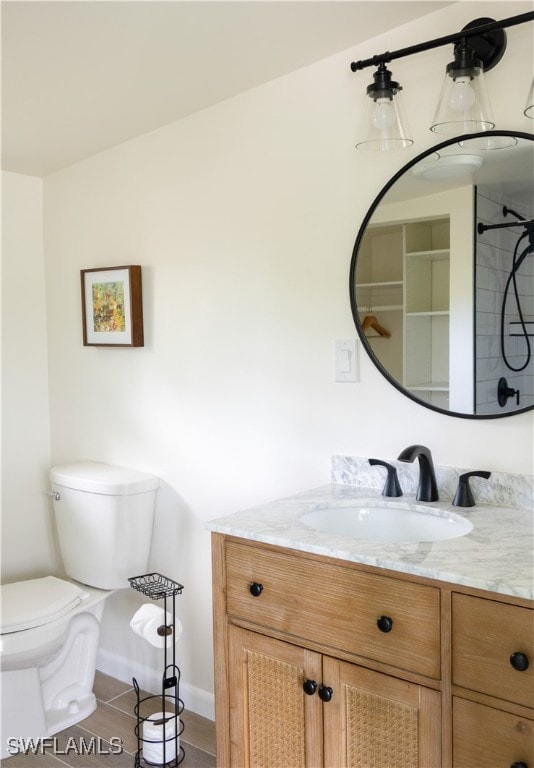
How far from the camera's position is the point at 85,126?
251 cm

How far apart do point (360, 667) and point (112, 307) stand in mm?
1780

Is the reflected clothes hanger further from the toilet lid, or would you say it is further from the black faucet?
the toilet lid

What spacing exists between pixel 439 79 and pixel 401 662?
1.45 m

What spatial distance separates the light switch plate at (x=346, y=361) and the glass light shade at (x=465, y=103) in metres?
0.64

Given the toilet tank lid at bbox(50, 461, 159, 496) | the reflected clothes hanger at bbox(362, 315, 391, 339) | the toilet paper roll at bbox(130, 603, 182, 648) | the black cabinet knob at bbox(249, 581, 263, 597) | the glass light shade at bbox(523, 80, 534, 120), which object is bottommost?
the toilet paper roll at bbox(130, 603, 182, 648)

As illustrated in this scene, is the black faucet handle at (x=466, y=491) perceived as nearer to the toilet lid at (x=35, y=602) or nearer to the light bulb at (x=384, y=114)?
the light bulb at (x=384, y=114)

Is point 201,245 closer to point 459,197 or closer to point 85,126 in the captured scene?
point 85,126

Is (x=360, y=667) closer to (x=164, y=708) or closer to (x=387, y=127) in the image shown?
(x=164, y=708)

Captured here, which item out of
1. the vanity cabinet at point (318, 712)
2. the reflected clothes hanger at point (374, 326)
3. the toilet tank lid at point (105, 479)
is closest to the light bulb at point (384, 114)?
the reflected clothes hanger at point (374, 326)

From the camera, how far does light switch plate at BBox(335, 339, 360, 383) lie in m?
2.02

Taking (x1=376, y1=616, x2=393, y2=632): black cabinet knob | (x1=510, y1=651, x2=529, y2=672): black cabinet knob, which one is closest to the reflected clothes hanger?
(x1=376, y1=616, x2=393, y2=632): black cabinet knob

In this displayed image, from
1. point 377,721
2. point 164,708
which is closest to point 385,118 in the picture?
point 377,721

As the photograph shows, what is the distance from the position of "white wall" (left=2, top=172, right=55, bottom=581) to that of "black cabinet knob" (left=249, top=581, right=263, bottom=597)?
1.75 meters

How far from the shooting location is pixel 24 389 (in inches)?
121
